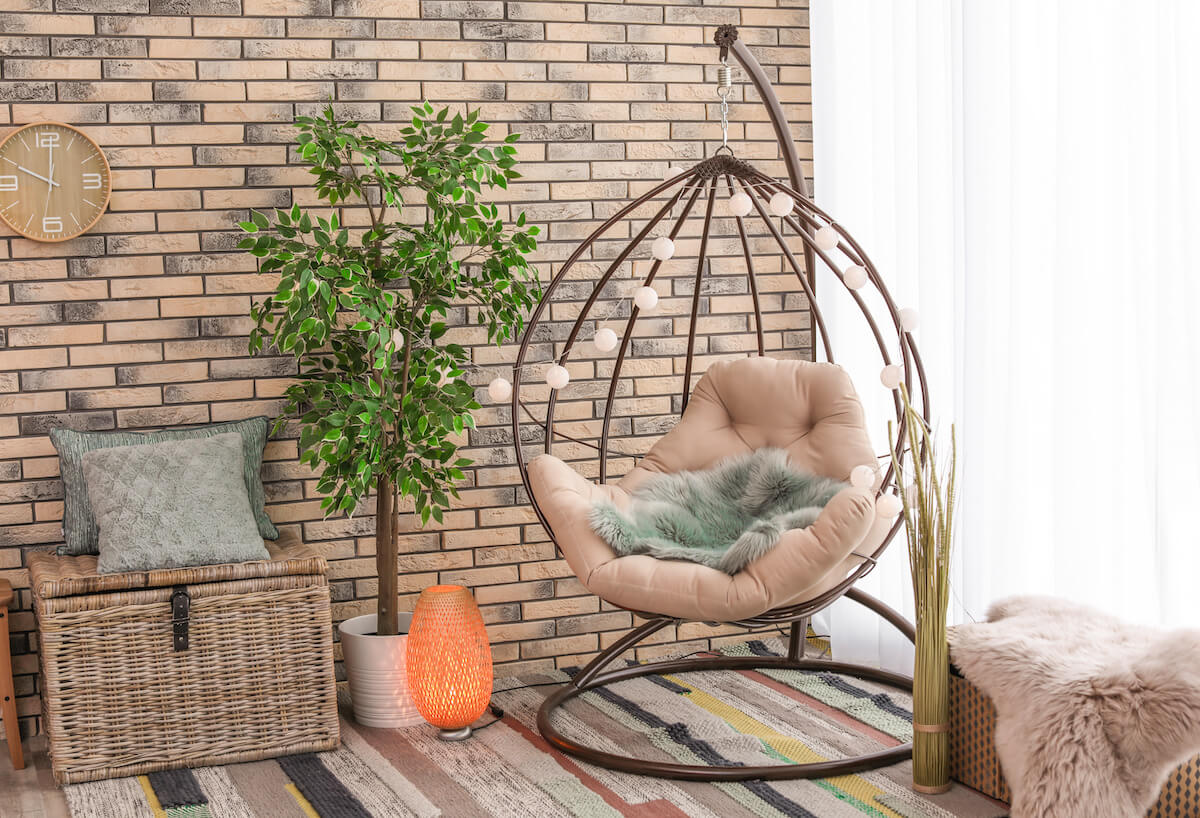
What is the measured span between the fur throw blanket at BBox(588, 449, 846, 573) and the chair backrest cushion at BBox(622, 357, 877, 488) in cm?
6

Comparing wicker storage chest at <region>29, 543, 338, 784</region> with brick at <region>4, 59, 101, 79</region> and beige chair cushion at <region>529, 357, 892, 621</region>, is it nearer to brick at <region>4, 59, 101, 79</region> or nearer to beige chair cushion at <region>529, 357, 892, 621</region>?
beige chair cushion at <region>529, 357, 892, 621</region>

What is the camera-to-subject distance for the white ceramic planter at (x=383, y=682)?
314 centimetres

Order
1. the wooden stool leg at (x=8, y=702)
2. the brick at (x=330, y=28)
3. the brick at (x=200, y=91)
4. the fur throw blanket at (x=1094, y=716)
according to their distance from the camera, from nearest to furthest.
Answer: the fur throw blanket at (x=1094, y=716) < the wooden stool leg at (x=8, y=702) < the brick at (x=200, y=91) < the brick at (x=330, y=28)

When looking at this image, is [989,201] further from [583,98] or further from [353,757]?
[353,757]

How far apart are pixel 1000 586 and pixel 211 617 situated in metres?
2.00

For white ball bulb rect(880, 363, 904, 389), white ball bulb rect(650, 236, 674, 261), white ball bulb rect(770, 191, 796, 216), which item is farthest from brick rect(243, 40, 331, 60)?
white ball bulb rect(880, 363, 904, 389)

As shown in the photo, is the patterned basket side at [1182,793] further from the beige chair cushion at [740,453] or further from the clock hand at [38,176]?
the clock hand at [38,176]

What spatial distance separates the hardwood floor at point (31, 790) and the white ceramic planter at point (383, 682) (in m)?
0.77

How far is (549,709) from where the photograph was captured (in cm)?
310

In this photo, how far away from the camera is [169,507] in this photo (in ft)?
9.50

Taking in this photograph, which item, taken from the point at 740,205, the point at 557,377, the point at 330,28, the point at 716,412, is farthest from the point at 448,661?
the point at 330,28

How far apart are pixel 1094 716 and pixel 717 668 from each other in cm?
148

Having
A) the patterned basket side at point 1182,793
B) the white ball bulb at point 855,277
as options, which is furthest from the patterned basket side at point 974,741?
the white ball bulb at point 855,277

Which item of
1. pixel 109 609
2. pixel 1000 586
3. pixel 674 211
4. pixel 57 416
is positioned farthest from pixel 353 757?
pixel 674 211
